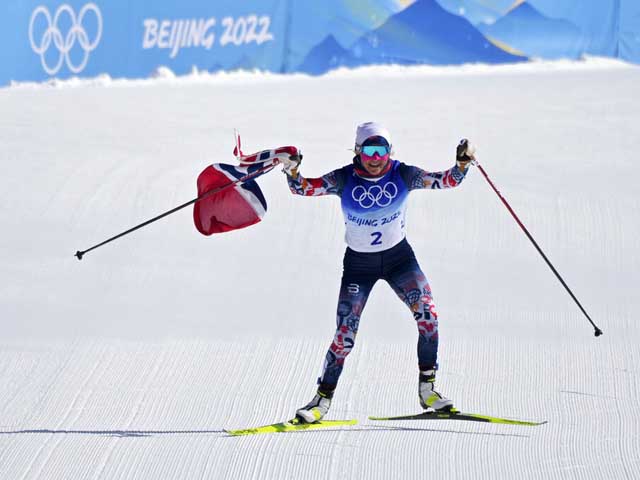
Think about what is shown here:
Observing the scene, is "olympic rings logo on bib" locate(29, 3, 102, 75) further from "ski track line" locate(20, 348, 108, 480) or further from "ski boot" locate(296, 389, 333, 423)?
"ski boot" locate(296, 389, 333, 423)

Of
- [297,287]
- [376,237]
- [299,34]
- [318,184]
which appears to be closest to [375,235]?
[376,237]

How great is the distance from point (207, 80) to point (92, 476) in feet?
31.5

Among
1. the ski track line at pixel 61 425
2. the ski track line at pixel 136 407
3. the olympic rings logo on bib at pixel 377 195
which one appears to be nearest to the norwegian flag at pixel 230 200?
Result: the olympic rings logo on bib at pixel 377 195

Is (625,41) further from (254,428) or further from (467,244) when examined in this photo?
(254,428)

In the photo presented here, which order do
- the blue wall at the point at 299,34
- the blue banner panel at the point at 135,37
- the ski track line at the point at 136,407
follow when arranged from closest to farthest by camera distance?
the ski track line at the point at 136,407 < the blue banner panel at the point at 135,37 < the blue wall at the point at 299,34

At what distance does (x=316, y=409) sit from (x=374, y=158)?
4.56 feet

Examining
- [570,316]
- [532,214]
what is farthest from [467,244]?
[570,316]

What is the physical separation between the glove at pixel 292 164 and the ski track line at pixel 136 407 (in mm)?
1698

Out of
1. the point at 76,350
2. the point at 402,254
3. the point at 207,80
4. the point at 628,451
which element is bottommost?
the point at 207,80

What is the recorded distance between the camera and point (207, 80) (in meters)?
14.6

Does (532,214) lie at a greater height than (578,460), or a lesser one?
lesser

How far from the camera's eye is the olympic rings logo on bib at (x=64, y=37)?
13430 mm

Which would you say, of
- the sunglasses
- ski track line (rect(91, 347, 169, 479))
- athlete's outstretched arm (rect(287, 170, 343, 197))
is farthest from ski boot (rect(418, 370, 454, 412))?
ski track line (rect(91, 347, 169, 479))

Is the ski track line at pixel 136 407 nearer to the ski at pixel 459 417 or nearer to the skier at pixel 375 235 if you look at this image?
the skier at pixel 375 235
